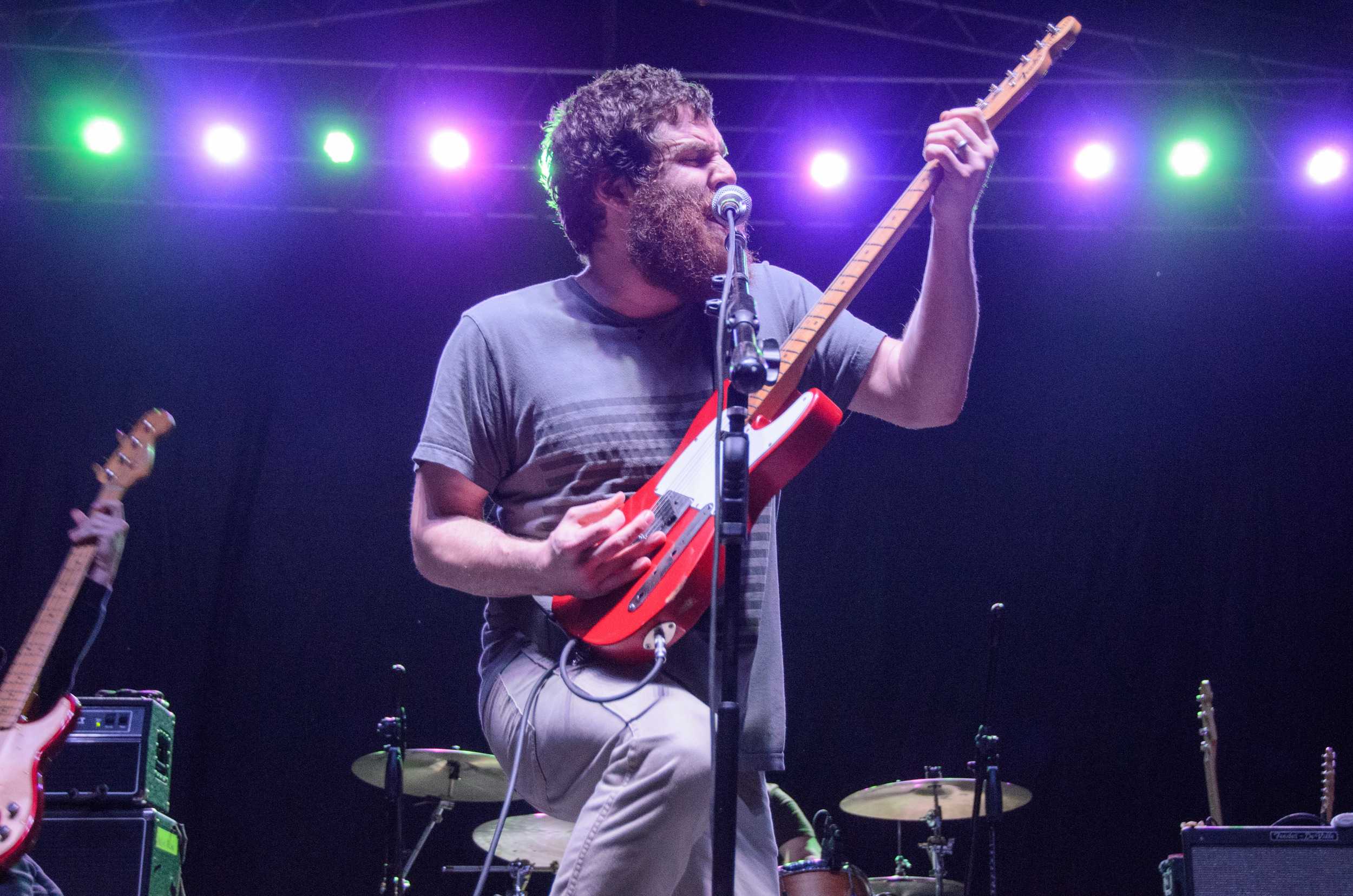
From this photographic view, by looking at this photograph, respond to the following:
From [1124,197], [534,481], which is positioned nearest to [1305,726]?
[1124,197]

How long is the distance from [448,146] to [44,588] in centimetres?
351

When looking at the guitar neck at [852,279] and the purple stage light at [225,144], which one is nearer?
the guitar neck at [852,279]

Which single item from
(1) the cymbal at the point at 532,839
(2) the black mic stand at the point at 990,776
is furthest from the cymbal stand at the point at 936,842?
(1) the cymbal at the point at 532,839

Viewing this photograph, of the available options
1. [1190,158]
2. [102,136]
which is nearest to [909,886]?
[1190,158]

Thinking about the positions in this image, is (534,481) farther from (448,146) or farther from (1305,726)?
(1305,726)

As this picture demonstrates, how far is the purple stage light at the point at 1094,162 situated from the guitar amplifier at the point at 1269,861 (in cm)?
398

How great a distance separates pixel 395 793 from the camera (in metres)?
5.38

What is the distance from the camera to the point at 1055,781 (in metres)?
7.11

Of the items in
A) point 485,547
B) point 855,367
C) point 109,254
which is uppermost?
point 109,254

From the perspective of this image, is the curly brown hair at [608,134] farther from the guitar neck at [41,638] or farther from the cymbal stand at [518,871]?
the cymbal stand at [518,871]

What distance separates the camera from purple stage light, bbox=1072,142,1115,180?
691 cm

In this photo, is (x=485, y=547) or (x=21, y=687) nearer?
(x=485, y=547)

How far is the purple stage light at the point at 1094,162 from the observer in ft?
22.7

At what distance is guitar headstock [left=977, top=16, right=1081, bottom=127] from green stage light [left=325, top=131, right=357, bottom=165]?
16.9 ft
